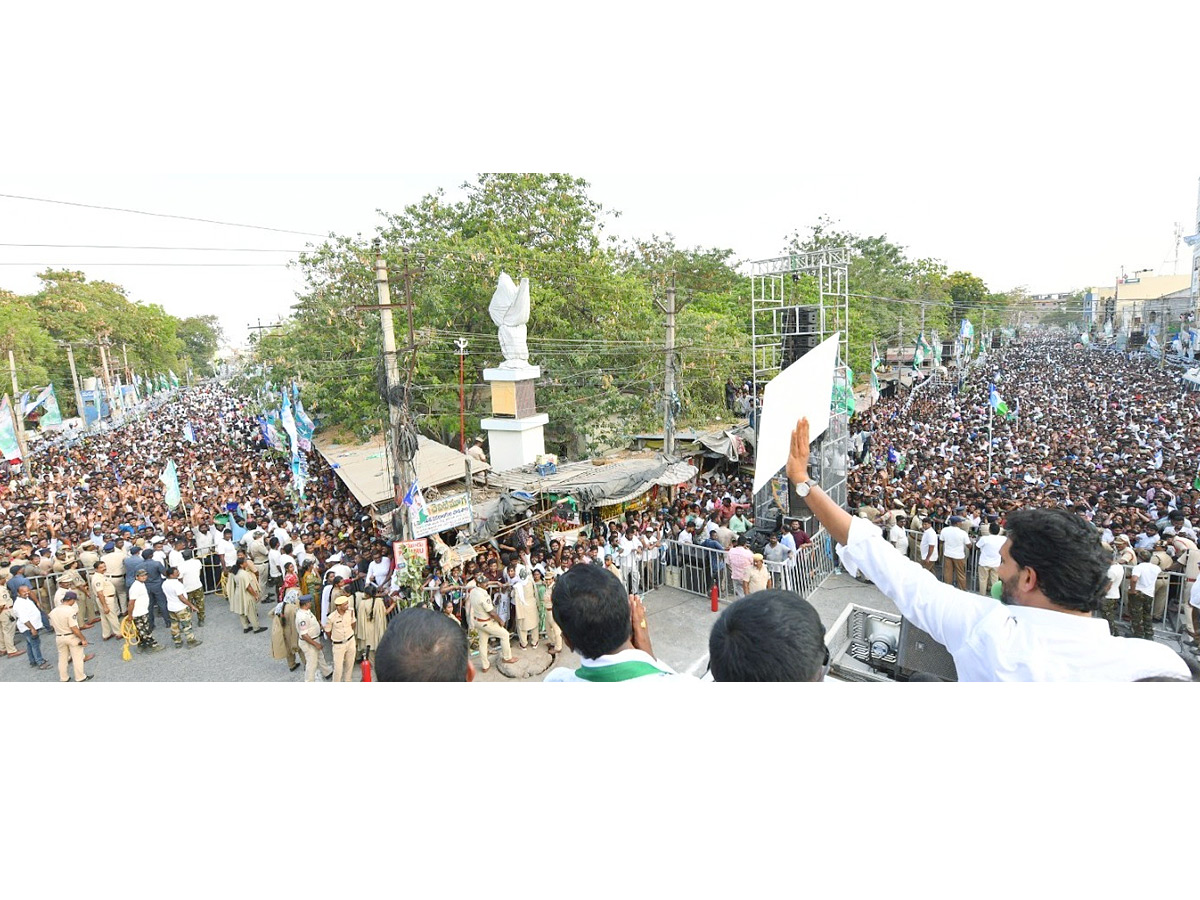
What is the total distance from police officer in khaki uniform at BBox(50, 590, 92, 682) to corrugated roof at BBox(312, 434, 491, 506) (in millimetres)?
4232

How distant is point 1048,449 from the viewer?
14695 mm

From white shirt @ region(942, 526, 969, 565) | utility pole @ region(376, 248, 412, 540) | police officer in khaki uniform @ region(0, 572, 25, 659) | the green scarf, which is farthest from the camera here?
utility pole @ region(376, 248, 412, 540)

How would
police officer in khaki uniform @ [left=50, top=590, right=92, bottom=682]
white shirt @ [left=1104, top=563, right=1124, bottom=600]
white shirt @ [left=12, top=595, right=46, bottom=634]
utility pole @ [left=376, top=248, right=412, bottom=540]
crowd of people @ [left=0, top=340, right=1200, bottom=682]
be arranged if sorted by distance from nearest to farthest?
1. police officer in khaki uniform @ [left=50, top=590, right=92, bottom=682]
2. white shirt @ [left=1104, top=563, right=1124, bottom=600]
3. white shirt @ [left=12, top=595, right=46, bottom=634]
4. crowd of people @ [left=0, top=340, right=1200, bottom=682]
5. utility pole @ [left=376, top=248, right=412, bottom=540]

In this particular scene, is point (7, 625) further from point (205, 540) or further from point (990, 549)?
point (990, 549)

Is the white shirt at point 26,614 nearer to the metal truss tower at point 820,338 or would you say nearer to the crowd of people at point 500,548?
the crowd of people at point 500,548

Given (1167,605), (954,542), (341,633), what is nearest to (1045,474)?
(1167,605)

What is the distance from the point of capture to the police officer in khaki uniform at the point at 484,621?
702 cm

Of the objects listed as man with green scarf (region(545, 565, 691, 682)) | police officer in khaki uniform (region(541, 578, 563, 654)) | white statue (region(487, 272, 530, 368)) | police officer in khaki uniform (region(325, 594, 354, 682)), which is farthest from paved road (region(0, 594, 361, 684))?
white statue (region(487, 272, 530, 368))

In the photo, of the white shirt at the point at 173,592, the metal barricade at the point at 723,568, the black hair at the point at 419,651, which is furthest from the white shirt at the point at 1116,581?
the white shirt at the point at 173,592

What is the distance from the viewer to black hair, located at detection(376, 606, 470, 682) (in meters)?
1.93

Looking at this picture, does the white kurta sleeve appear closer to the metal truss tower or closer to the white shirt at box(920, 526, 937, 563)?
the white shirt at box(920, 526, 937, 563)

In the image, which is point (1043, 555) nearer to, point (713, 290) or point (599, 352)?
point (599, 352)

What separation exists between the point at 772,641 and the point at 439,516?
283 inches

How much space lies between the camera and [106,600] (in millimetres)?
7809
